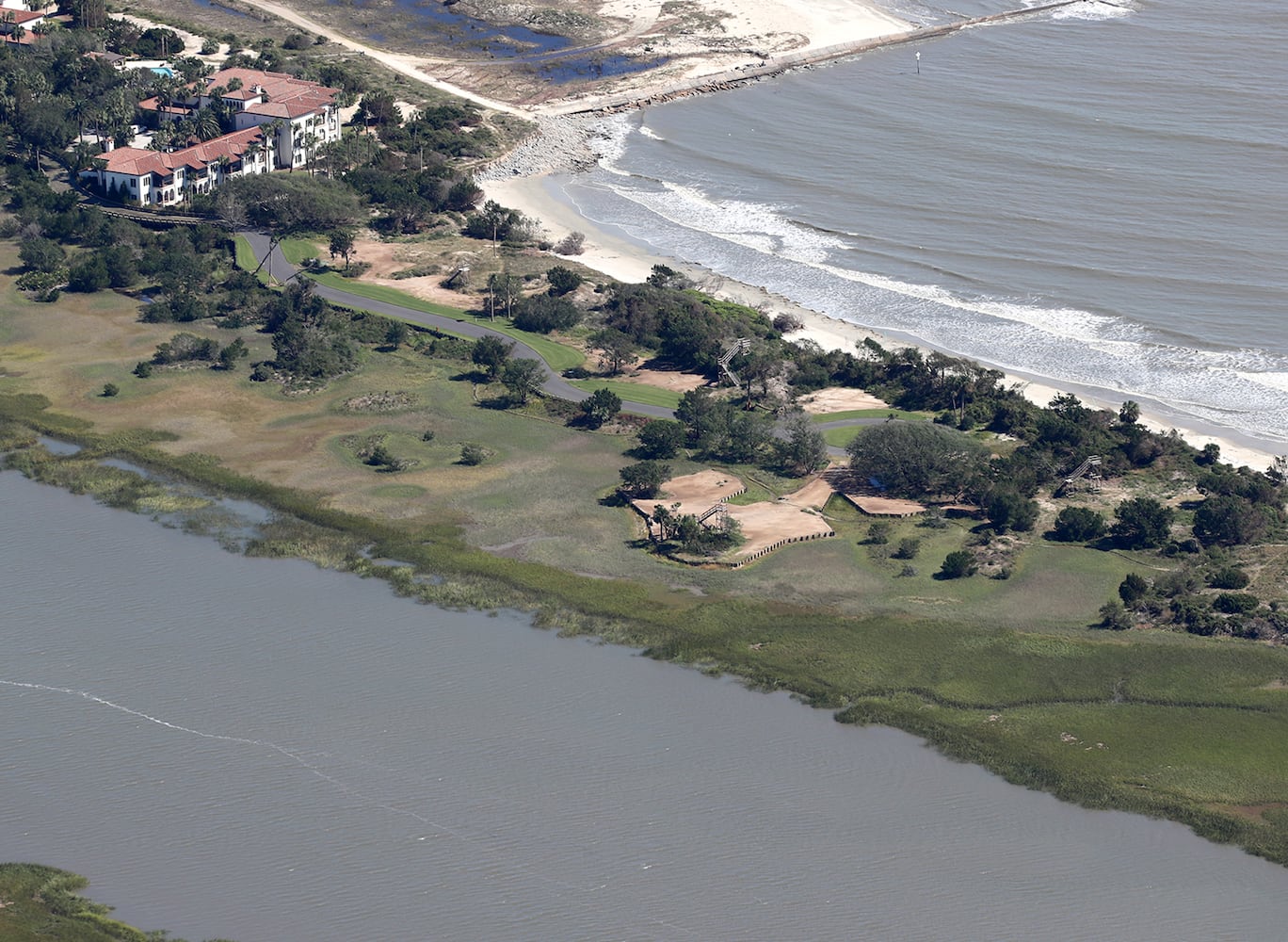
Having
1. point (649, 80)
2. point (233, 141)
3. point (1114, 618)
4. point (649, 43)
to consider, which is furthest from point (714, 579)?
point (649, 43)

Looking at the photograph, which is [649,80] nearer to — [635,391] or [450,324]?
[450,324]

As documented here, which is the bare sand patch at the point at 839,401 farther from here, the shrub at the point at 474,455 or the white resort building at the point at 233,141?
the white resort building at the point at 233,141

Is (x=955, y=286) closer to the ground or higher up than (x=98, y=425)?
higher up

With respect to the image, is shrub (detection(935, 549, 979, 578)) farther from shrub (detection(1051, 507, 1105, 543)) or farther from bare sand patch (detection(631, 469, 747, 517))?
bare sand patch (detection(631, 469, 747, 517))

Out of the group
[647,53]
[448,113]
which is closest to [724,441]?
[448,113]

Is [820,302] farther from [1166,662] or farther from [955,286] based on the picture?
[1166,662]

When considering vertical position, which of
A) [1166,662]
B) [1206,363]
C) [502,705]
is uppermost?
[1206,363]
